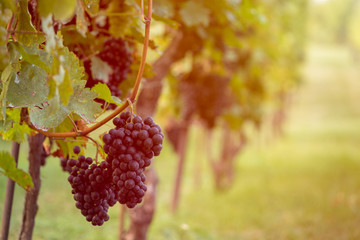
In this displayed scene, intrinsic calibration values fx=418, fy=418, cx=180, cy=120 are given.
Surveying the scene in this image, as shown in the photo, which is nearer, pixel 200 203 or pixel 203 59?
pixel 203 59

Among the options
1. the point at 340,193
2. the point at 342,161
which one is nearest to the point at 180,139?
the point at 340,193

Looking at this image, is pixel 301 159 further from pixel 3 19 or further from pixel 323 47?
pixel 323 47

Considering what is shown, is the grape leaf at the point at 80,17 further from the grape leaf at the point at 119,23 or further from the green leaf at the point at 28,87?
the grape leaf at the point at 119,23

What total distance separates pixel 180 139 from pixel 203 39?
10.0 feet

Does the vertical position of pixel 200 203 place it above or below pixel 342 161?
below

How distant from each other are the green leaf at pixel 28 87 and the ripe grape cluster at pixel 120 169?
0.75 ft

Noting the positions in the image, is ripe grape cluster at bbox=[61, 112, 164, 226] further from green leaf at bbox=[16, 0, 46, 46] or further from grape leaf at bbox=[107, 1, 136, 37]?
grape leaf at bbox=[107, 1, 136, 37]

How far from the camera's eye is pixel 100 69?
5.46 feet

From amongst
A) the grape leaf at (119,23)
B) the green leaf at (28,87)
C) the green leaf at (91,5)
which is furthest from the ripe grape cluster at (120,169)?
the grape leaf at (119,23)

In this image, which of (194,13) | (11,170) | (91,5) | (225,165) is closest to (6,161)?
(11,170)

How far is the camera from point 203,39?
3875mm

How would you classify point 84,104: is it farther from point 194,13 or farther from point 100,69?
point 194,13

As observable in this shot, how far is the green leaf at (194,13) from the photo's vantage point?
2.93 m

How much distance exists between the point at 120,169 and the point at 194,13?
201 centimetres
